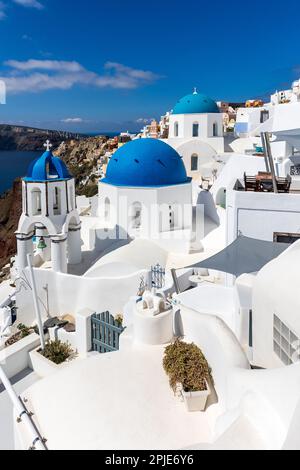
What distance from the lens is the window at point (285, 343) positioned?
559 centimetres

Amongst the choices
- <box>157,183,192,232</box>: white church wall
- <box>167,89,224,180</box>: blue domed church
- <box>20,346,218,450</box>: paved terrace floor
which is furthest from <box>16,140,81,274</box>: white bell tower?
<box>167,89,224,180</box>: blue domed church

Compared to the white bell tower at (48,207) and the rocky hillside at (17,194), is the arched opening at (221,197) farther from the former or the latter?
the rocky hillside at (17,194)

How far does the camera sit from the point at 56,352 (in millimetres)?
9477

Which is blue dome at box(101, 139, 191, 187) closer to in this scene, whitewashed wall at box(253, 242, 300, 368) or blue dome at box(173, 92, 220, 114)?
whitewashed wall at box(253, 242, 300, 368)

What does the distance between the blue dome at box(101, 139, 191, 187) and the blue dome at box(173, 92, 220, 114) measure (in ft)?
38.0

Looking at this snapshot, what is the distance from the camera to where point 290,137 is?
15.8 metres

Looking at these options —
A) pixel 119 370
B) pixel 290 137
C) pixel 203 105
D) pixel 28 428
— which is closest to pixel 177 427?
pixel 119 370

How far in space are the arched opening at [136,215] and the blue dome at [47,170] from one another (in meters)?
2.99

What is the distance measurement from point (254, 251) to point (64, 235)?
7005 mm

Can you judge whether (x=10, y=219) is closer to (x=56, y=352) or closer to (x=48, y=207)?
(x=48, y=207)

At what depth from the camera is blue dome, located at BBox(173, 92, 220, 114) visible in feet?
87.7

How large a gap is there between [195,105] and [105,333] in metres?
21.1

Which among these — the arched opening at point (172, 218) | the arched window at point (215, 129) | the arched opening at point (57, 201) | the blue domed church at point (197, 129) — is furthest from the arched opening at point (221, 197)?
the arched window at point (215, 129)

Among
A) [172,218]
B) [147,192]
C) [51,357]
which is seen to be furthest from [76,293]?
[172,218]
